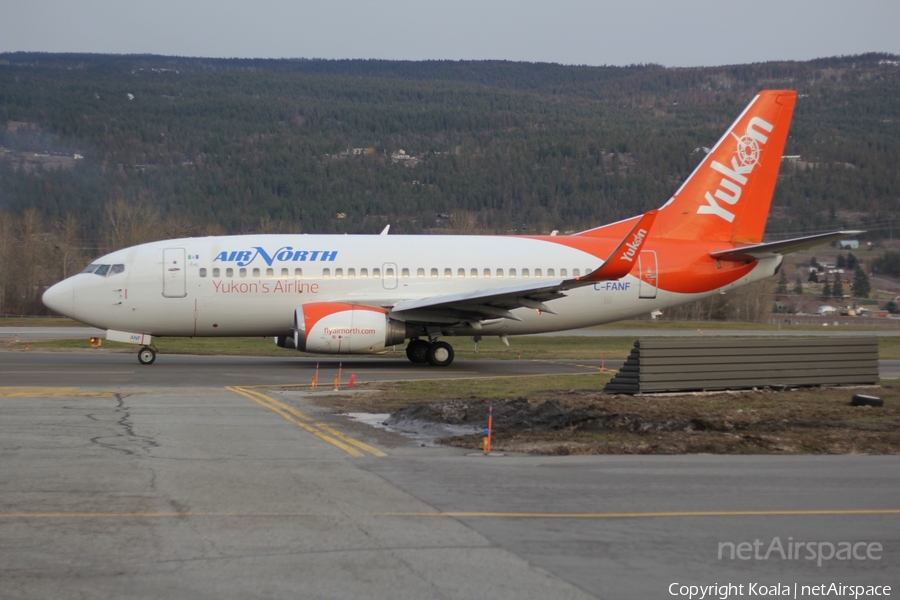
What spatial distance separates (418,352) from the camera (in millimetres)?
29844

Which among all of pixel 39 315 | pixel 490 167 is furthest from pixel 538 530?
pixel 490 167

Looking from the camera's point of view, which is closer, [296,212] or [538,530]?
[538,530]

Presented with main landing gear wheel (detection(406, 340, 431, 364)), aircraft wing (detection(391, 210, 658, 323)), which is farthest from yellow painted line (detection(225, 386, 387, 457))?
main landing gear wheel (detection(406, 340, 431, 364))

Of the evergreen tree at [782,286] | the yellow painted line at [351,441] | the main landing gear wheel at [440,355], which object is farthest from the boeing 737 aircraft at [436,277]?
the evergreen tree at [782,286]

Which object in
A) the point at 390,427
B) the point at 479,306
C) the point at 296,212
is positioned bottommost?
the point at 390,427

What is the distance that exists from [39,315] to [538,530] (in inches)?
2951

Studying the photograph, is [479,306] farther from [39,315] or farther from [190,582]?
[39,315]

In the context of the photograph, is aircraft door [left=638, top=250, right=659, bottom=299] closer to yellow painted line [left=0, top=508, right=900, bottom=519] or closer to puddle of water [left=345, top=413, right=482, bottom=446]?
puddle of water [left=345, top=413, right=482, bottom=446]

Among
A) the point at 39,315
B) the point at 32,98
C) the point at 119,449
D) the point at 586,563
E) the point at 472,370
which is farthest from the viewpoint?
the point at 32,98

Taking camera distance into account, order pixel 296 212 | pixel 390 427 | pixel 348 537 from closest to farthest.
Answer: pixel 348 537 → pixel 390 427 → pixel 296 212

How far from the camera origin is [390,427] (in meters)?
15.8

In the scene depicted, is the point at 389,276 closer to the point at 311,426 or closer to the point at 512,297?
the point at 512,297

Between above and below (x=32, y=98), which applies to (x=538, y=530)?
below

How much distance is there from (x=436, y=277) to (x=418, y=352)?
235cm
